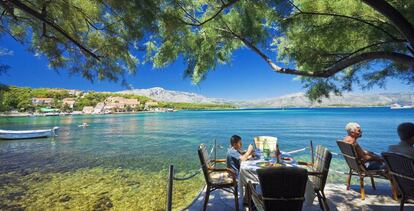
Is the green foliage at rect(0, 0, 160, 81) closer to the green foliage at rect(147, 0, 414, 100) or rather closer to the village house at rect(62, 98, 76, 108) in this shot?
the green foliage at rect(147, 0, 414, 100)

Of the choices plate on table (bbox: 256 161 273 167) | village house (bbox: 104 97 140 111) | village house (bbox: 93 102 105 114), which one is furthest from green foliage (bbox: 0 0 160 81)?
village house (bbox: 104 97 140 111)

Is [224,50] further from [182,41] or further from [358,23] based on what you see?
[358,23]

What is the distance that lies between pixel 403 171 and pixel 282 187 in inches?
64.1

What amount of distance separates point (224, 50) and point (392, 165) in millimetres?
3112

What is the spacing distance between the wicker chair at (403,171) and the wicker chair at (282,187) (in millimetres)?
1348

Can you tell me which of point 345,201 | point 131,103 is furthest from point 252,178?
point 131,103

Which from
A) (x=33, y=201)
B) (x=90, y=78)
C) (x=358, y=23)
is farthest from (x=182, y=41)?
(x=33, y=201)

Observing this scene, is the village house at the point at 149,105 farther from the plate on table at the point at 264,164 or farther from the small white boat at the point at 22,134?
the plate on table at the point at 264,164

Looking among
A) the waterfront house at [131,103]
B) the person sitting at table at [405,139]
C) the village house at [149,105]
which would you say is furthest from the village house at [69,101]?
the person sitting at table at [405,139]

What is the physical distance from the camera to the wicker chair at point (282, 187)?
2.41m

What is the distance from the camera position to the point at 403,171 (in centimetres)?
289

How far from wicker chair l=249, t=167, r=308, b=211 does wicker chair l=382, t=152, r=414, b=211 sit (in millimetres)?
1348

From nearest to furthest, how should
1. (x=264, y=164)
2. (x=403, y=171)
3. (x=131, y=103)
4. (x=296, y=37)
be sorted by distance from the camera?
(x=403, y=171) → (x=264, y=164) → (x=296, y=37) → (x=131, y=103)

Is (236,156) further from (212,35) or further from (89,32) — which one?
(89,32)
